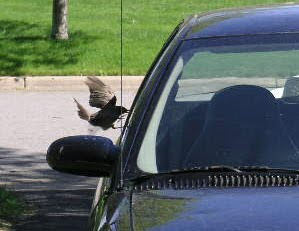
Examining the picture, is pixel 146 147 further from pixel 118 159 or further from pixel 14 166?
pixel 14 166

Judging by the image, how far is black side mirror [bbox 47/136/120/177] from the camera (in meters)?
3.64

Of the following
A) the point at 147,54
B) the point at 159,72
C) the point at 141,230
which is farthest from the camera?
the point at 147,54

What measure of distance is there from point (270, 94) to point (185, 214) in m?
1.17

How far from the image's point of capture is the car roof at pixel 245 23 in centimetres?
397

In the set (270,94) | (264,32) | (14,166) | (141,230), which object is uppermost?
(264,32)

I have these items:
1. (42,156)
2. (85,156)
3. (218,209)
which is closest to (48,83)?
(42,156)

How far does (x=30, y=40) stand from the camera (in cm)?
1675

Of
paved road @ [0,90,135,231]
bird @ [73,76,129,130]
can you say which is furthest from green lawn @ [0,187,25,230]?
bird @ [73,76,129,130]

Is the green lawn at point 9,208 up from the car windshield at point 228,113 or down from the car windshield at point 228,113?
down

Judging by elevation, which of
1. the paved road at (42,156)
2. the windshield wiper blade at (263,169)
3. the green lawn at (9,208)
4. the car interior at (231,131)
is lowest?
the paved road at (42,156)

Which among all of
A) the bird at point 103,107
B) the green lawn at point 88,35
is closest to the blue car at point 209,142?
the bird at point 103,107

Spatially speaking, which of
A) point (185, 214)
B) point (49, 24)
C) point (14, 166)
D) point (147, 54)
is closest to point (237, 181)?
point (185, 214)

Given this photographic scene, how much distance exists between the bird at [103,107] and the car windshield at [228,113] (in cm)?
46

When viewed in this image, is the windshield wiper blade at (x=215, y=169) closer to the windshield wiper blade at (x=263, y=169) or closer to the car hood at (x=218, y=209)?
the windshield wiper blade at (x=263, y=169)
